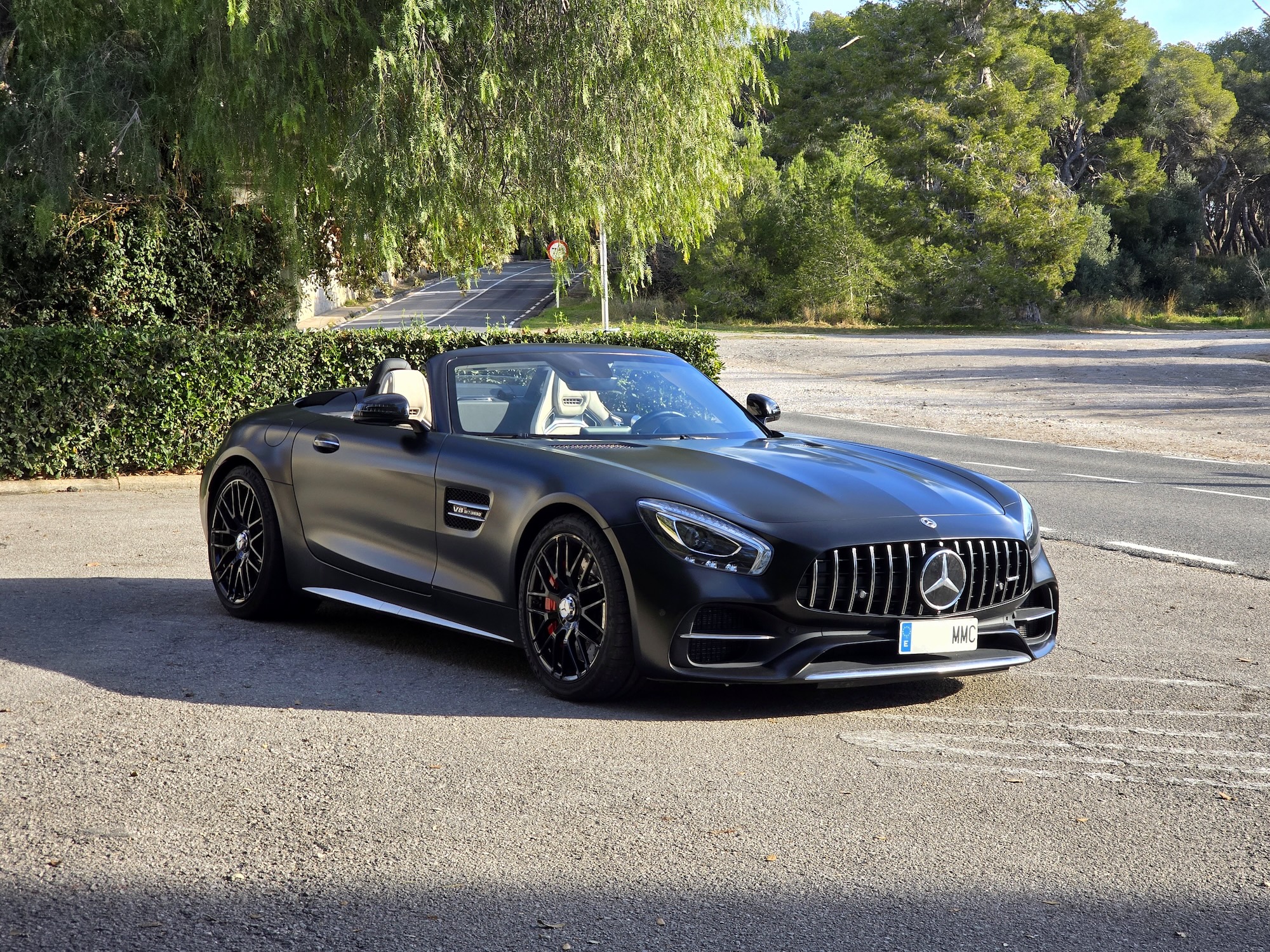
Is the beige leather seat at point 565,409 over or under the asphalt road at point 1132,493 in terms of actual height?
over

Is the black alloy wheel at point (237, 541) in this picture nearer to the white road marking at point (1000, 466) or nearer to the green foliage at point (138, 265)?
the green foliage at point (138, 265)

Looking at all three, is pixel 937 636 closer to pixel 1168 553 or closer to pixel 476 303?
pixel 1168 553

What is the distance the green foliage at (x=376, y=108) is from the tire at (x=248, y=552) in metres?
6.35

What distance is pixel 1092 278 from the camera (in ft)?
222

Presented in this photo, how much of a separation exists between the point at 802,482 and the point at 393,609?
6.72ft

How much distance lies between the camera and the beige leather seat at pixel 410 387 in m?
7.04

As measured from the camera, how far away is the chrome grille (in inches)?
207

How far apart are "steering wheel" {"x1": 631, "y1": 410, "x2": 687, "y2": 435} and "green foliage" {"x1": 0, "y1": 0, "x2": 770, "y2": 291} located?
7.41 metres

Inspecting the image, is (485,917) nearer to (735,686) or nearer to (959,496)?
(735,686)

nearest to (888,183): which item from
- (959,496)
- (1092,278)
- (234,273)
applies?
(1092,278)

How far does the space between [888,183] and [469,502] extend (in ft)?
196

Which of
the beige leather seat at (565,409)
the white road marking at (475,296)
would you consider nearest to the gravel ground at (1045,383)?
the beige leather seat at (565,409)

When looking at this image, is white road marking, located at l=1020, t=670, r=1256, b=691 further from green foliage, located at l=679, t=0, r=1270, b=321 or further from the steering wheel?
green foliage, located at l=679, t=0, r=1270, b=321

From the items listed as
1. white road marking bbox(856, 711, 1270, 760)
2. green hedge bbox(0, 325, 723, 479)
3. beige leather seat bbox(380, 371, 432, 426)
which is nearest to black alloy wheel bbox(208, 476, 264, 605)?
beige leather seat bbox(380, 371, 432, 426)
